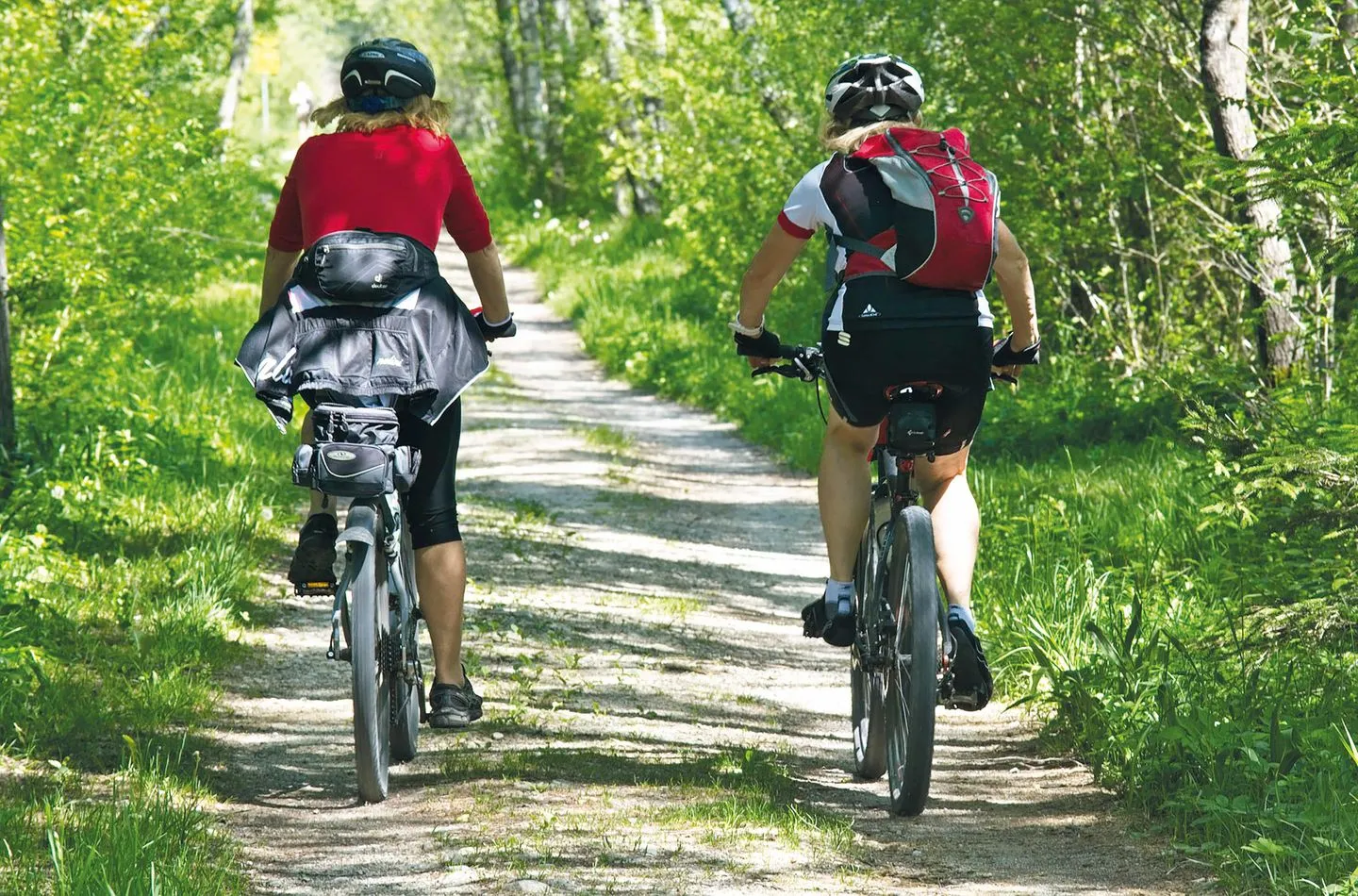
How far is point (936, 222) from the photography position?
411 centimetres

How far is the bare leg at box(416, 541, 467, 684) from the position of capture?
4.70 metres

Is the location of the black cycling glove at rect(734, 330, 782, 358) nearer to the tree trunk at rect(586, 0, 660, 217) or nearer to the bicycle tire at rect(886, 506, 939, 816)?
the bicycle tire at rect(886, 506, 939, 816)

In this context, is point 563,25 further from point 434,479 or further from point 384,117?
point 434,479

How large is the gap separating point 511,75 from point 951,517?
2801 centimetres

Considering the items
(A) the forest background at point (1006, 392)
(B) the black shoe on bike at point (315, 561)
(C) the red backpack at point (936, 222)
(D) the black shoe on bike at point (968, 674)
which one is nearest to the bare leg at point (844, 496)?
(D) the black shoe on bike at point (968, 674)

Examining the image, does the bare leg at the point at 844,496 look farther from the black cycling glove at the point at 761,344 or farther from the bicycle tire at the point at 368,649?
the bicycle tire at the point at 368,649

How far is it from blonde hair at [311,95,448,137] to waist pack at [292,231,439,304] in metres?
0.35

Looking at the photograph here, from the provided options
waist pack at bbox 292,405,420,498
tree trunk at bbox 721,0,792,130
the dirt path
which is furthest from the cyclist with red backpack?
tree trunk at bbox 721,0,792,130

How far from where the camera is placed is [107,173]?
449 inches

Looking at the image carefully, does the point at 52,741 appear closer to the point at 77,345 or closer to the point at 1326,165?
the point at 1326,165

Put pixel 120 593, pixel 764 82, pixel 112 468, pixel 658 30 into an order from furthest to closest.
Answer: pixel 658 30 → pixel 764 82 → pixel 112 468 → pixel 120 593

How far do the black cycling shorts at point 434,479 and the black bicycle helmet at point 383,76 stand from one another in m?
0.87

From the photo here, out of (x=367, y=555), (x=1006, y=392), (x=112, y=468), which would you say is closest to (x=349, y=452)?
(x=367, y=555)

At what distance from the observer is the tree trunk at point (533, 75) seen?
90.1ft
